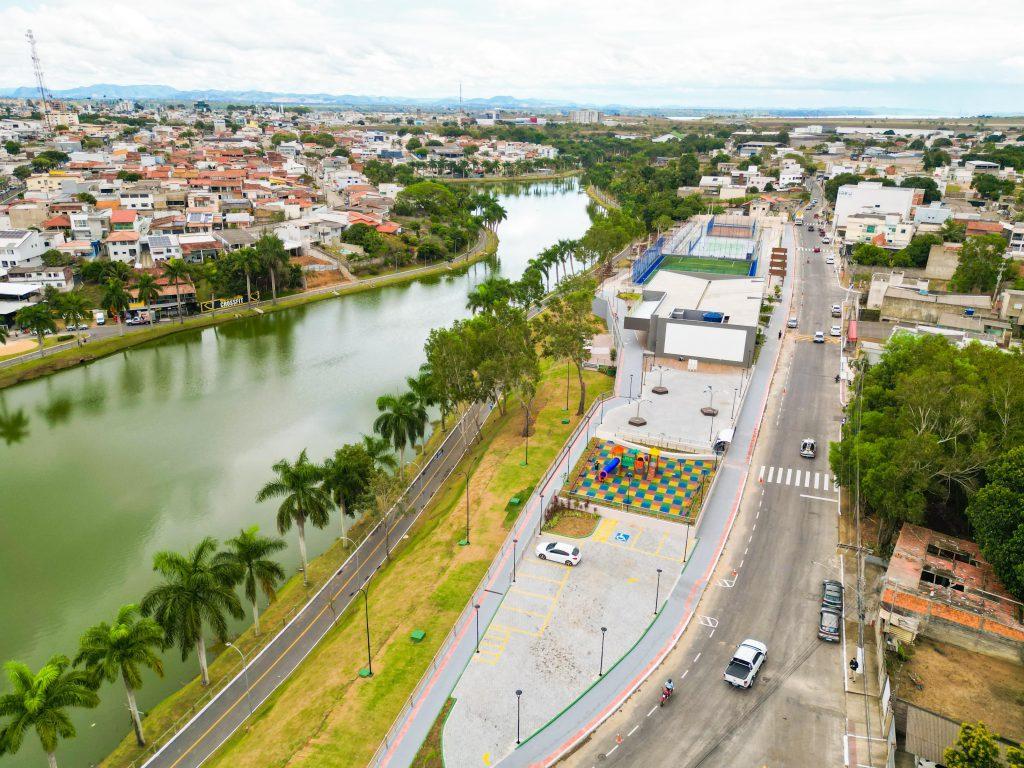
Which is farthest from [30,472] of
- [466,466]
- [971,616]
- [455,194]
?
[455,194]

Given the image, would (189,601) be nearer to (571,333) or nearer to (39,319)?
(571,333)

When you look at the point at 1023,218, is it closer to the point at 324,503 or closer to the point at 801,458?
the point at 801,458

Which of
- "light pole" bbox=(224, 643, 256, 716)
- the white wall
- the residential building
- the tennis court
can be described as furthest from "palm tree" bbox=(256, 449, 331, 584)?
the residential building

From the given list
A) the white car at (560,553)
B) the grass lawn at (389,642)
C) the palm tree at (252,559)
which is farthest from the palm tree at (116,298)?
the white car at (560,553)

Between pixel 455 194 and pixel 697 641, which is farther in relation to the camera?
pixel 455 194

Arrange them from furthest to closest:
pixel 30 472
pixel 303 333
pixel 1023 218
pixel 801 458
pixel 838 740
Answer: pixel 1023 218, pixel 303 333, pixel 30 472, pixel 801 458, pixel 838 740

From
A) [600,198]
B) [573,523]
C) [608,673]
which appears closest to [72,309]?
[573,523]

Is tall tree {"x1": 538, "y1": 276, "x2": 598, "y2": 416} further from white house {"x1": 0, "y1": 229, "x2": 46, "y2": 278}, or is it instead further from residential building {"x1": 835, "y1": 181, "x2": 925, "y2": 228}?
residential building {"x1": 835, "y1": 181, "x2": 925, "y2": 228}

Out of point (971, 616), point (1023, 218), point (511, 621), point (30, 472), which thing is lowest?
point (30, 472)
